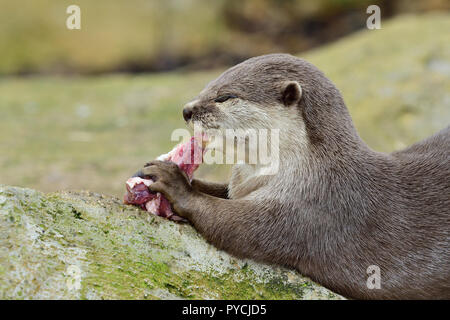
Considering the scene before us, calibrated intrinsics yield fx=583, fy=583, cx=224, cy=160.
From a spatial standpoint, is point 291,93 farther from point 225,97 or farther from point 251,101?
point 225,97

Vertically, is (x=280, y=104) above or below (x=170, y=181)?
above

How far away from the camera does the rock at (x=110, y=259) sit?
91.7 inches

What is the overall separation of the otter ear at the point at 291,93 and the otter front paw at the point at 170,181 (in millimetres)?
650

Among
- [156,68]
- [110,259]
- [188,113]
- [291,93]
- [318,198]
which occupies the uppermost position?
[156,68]

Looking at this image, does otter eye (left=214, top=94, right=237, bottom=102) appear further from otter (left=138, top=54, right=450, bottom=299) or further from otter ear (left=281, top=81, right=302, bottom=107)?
otter ear (left=281, top=81, right=302, bottom=107)

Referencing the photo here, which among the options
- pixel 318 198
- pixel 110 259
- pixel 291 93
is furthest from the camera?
pixel 291 93

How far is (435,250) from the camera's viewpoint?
286 centimetres

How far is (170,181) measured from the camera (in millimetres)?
2912

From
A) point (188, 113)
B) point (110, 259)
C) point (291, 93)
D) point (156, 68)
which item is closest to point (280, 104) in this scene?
point (291, 93)

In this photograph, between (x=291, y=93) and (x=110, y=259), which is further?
(x=291, y=93)

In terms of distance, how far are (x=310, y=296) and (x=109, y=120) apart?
5.98 m

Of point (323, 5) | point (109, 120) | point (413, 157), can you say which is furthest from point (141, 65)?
point (413, 157)

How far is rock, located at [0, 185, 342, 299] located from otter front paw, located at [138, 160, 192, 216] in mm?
125

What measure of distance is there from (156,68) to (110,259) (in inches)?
442
